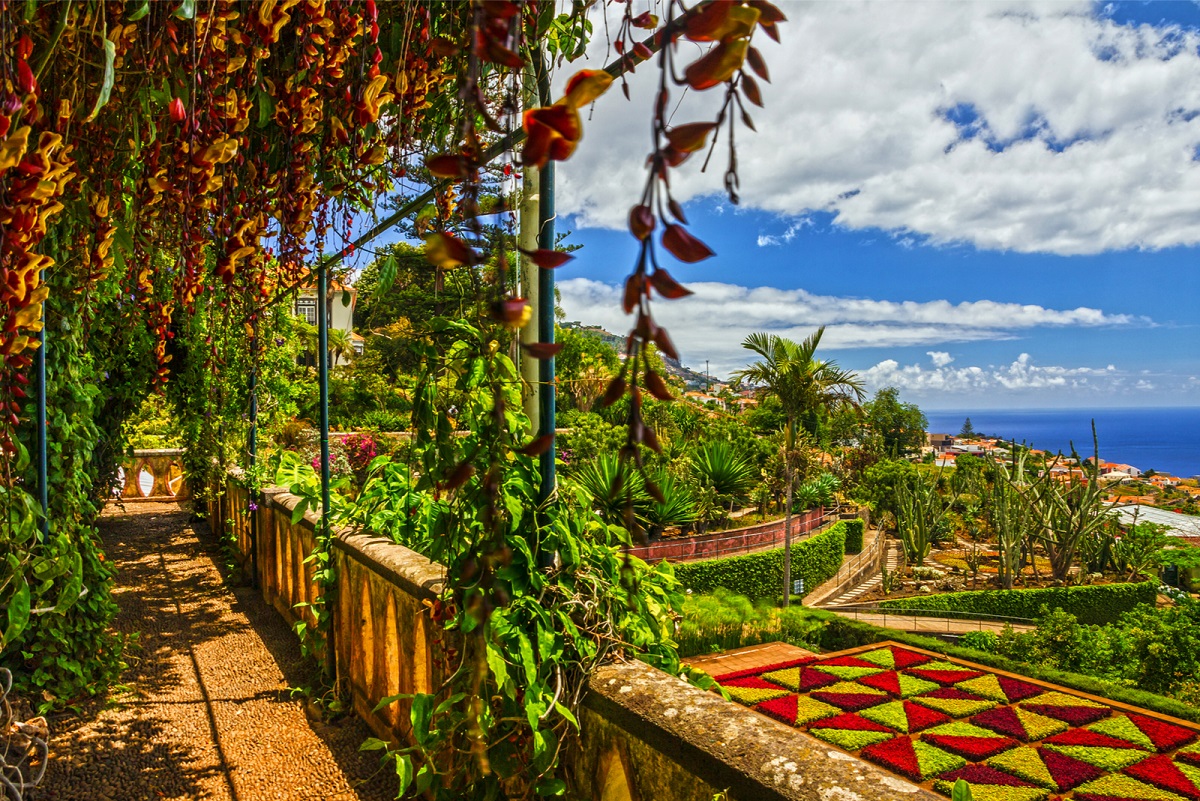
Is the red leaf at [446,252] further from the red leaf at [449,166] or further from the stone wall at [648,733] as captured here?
the stone wall at [648,733]

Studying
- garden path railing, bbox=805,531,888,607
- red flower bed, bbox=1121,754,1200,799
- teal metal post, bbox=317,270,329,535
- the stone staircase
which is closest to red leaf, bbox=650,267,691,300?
teal metal post, bbox=317,270,329,535

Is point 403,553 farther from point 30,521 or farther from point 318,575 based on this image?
point 30,521

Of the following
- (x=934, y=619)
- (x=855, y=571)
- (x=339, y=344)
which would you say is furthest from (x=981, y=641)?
(x=339, y=344)

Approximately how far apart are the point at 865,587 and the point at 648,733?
18.7m

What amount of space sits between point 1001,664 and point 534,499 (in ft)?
37.8

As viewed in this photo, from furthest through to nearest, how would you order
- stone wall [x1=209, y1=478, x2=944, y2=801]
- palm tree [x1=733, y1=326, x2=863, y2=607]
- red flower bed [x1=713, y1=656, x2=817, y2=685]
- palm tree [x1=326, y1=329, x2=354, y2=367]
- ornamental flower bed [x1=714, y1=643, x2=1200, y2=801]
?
palm tree [x1=326, y1=329, x2=354, y2=367]
palm tree [x1=733, y1=326, x2=863, y2=607]
red flower bed [x1=713, y1=656, x2=817, y2=685]
ornamental flower bed [x1=714, y1=643, x2=1200, y2=801]
stone wall [x1=209, y1=478, x2=944, y2=801]

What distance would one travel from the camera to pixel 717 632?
490 inches

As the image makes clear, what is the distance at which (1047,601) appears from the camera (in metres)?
16.1

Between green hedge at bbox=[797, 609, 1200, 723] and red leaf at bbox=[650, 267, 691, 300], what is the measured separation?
37.1ft

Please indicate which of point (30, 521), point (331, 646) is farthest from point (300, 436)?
point (30, 521)

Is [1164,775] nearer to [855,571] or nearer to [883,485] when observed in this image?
[855,571]

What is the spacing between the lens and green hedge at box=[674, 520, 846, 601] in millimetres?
14633

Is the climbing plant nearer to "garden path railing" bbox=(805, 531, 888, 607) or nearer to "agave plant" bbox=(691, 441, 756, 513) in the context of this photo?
"agave plant" bbox=(691, 441, 756, 513)

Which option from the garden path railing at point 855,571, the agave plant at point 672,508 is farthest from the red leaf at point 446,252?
the garden path railing at point 855,571
